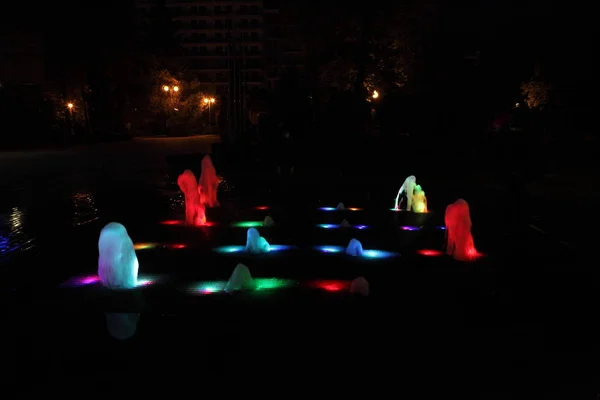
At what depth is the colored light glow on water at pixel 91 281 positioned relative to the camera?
7.29 m

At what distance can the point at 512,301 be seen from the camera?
6559 mm

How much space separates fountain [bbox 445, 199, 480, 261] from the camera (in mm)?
8648

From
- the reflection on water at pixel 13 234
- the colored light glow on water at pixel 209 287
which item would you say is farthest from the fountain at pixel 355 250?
the reflection on water at pixel 13 234

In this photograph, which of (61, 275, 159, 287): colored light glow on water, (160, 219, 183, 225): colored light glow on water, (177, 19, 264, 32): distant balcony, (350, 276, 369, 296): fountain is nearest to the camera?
(350, 276, 369, 296): fountain

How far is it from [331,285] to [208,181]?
24.2 ft

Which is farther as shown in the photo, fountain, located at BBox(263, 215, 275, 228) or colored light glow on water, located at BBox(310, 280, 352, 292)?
fountain, located at BBox(263, 215, 275, 228)

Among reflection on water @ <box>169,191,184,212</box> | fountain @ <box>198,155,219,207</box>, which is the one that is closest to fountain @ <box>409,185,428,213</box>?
fountain @ <box>198,155,219,207</box>

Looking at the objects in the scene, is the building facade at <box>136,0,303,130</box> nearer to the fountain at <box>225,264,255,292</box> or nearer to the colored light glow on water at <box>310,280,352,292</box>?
the colored light glow on water at <box>310,280,352,292</box>

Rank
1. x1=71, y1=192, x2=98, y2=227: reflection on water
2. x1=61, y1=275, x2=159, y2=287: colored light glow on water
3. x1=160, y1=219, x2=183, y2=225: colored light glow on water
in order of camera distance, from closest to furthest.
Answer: x1=61, y1=275, x2=159, y2=287: colored light glow on water < x1=160, y1=219, x2=183, y2=225: colored light glow on water < x1=71, y1=192, x2=98, y2=227: reflection on water

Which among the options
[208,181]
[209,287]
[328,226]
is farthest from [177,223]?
[209,287]

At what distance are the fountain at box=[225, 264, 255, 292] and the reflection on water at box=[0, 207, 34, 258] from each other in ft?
13.8

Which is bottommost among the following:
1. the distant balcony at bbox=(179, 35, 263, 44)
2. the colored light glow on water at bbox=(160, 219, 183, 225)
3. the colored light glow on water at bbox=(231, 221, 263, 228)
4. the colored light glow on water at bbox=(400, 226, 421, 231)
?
the colored light glow on water at bbox=(160, 219, 183, 225)

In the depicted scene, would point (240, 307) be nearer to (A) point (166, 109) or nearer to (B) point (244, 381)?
(B) point (244, 381)

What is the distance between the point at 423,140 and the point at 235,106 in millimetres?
9421
